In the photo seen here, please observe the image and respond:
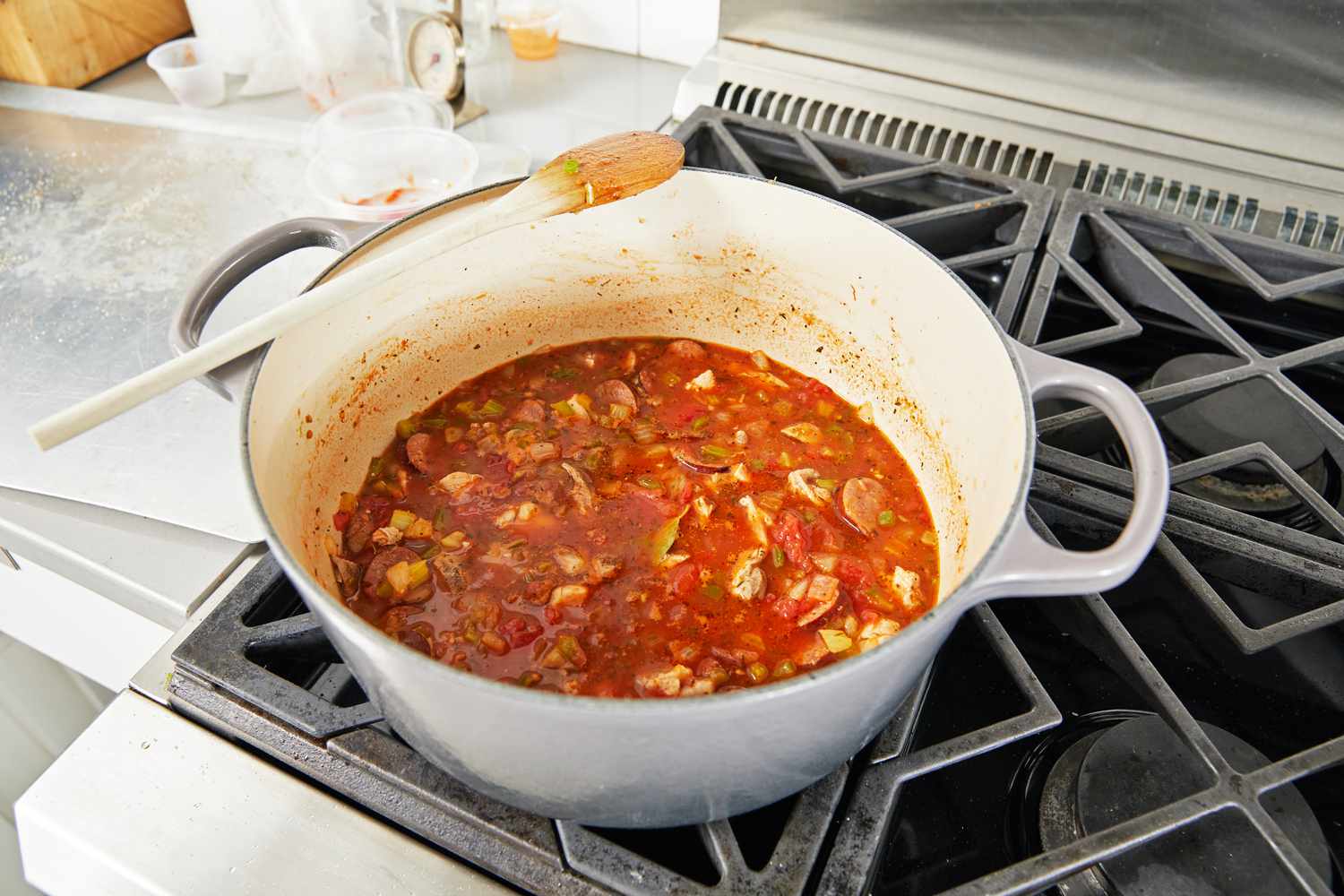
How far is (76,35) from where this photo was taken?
1.96m

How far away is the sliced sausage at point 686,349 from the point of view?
57.7 inches

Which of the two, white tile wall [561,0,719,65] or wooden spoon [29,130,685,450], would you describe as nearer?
wooden spoon [29,130,685,450]

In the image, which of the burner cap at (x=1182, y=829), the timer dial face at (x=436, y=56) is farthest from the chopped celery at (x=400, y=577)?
the timer dial face at (x=436, y=56)

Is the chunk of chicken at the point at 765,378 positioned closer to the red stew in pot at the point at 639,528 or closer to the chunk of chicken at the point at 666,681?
the red stew in pot at the point at 639,528

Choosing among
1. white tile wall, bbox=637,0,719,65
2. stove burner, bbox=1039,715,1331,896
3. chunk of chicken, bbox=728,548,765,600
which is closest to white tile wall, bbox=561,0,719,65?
white tile wall, bbox=637,0,719,65

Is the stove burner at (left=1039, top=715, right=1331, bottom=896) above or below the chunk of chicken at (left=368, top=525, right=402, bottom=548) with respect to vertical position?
below

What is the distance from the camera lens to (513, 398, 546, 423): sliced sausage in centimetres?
135

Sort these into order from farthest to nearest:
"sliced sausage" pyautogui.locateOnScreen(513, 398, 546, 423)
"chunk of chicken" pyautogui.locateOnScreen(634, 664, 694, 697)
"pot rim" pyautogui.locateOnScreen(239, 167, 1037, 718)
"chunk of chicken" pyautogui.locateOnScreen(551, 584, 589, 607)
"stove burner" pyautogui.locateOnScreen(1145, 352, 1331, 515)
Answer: "sliced sausage" pyautogui.locateOnScreen(513, 398, 546, 423)
"stove burner" pyautogui.locateOnScreen(1145, 352, 1331, 515)
"chunk of chicken" pyautogui.locateOnScreen(551, 584, 589, 607)
"chunk of chicken" pyautogui.locateOnScreen(634, 664, 694, 697)
"pot rim" pyautogui.locateOnScreen(239, 167, 1037, 718)

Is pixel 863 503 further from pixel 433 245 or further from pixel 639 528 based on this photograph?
pixel 433 245

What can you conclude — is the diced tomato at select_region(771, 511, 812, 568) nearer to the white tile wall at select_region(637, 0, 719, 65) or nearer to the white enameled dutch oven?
the white enameled dutch oven

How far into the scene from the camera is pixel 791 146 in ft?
5.34

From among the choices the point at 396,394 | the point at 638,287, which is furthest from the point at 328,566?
the point at 638,287

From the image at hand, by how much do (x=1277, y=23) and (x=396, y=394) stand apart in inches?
54.0

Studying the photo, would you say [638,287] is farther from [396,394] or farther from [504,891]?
[504,891]
